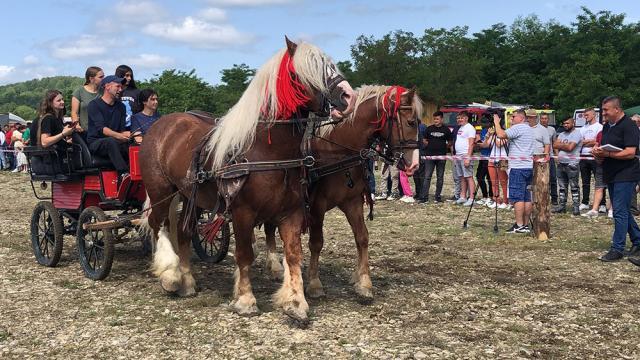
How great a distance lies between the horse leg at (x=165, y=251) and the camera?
6.00 meters

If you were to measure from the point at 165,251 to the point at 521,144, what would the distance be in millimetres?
6202

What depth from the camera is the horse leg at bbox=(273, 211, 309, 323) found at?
16.6ft

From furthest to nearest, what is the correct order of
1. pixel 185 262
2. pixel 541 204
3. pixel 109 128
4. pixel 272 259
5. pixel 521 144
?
1. pixel 521 144
2. pixel 541 204
3. pixel 109 128
4. pixel 272 259
5. pixel 185 262

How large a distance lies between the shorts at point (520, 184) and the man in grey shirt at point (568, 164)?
2.28 metres

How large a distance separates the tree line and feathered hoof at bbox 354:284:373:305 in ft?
130

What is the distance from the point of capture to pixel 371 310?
5.59 m

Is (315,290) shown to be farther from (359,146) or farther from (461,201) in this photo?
(461,201)

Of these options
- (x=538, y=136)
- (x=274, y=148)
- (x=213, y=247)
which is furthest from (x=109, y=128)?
(x=538, y=136)

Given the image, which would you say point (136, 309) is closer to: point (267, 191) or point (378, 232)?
point (267, 191)

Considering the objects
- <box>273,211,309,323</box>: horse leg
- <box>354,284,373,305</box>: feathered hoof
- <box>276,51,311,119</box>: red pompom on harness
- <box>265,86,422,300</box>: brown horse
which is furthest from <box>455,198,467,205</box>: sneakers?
<box>276,51,311,119</box>: red pompom on harness

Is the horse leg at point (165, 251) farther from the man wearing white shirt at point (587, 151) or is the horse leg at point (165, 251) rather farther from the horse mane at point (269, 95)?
the man wearing white shirt at point (587, 151)

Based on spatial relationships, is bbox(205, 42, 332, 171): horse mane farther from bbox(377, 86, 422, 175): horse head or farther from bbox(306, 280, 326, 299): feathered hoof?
bbox(306, 280, 326, 299): feathered hoof

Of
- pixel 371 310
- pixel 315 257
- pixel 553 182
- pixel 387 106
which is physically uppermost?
pixel 387 106

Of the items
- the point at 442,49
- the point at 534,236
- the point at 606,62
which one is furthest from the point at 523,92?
the point at 534,236
